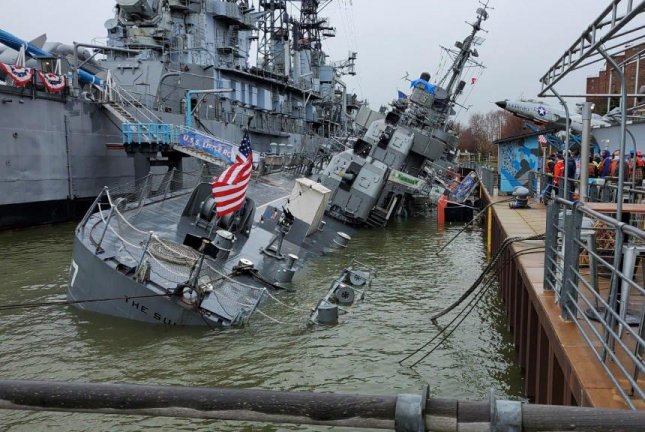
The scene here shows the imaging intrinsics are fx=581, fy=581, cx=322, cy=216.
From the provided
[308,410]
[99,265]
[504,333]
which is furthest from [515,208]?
[308,410]

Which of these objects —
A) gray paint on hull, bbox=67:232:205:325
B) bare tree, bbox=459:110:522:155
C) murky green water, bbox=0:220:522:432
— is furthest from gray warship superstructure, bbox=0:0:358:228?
bare tree, bbox=459:110:522:155

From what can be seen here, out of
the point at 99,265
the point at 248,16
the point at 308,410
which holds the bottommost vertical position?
the point at 99,265

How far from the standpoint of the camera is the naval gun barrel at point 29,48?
30.6m

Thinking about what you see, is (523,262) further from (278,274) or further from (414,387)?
(278,274)

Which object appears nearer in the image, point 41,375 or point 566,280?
point 566,280

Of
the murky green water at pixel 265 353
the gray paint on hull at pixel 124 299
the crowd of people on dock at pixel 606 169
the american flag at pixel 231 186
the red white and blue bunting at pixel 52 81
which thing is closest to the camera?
the murky green water at pixel 265 353

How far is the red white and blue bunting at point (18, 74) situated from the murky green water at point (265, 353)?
46.5 ft

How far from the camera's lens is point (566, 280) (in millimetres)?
6293

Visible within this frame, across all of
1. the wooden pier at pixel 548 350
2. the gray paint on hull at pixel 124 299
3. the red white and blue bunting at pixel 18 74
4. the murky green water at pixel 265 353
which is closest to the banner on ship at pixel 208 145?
the red white and blue bunting at pixel 18 74

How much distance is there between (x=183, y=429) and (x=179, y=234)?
8.33 m

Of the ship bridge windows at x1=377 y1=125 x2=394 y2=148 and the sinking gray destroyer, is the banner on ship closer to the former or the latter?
the sinking gray destroyer

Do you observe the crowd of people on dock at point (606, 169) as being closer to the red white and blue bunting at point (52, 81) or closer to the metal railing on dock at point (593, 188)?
the metal railing on dock at point (593, 188)

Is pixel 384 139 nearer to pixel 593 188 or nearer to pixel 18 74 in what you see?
pixel 593 188

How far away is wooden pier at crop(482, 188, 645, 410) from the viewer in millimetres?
4797
